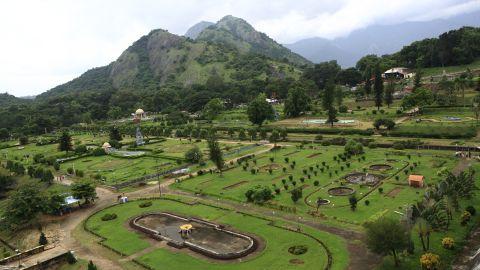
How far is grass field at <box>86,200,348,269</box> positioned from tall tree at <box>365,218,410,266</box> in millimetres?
3489

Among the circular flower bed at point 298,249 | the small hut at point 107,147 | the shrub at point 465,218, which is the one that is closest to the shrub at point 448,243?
the shrub at point 465,218

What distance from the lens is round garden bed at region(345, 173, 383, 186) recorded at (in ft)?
176

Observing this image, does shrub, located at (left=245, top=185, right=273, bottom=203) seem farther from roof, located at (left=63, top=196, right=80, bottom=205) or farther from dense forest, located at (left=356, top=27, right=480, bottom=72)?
dense forest, located at (left=356, top=27, right=480, bottom=72)

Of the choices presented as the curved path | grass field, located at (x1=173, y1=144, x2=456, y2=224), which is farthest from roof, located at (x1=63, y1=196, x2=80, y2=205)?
grass field, located at (x1=173, y1=144, x2=456, y2=224)

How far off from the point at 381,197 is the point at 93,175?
48.5 meters

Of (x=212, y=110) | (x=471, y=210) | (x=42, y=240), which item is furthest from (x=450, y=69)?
(x=42, y=240)

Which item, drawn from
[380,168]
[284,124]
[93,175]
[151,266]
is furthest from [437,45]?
[151,266]

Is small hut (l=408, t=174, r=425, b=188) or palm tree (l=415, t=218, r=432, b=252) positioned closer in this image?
palm tree (l=415, t=218, r=432, b=252)

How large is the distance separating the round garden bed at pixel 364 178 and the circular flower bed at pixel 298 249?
2005 cm

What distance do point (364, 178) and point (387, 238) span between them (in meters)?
26.1

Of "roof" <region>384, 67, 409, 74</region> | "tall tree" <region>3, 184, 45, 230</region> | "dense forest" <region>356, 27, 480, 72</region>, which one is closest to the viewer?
"tall tree" <region>3, 184, 45, 230</region>

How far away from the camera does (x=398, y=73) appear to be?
140 m

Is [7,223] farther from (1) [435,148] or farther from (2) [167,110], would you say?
(2) [167,110]

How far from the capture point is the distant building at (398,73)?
13850 cm
